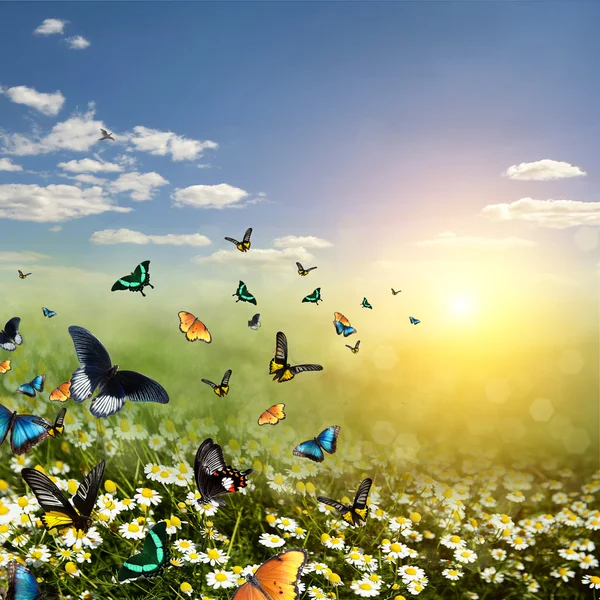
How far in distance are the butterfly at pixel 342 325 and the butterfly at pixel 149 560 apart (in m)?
2.80

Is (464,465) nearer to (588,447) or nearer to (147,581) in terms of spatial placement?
(588,447)

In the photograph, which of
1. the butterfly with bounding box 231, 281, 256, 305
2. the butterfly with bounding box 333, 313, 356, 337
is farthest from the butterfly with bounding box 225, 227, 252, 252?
the butterfly with bounding box 333, 313, 356, 337

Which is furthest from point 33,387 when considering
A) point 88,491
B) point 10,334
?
point 88,491

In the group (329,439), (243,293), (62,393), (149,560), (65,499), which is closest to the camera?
(149,560)

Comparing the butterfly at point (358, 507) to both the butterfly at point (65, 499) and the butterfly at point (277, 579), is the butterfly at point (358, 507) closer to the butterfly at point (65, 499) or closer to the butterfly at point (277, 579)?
the butterfly at point (277, 579)

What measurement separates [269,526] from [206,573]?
93 cm

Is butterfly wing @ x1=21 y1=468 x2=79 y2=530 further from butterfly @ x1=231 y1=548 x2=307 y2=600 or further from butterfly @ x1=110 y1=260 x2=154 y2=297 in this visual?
butterfly @ x1=110 y1=260 x2=154 y2=297

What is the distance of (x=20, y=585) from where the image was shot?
252cm

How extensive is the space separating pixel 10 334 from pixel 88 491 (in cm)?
309

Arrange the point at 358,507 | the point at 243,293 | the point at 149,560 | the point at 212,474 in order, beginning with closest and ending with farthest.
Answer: the point at 149,560, the point at 212,474, the point at 358,507, the point at 243,293

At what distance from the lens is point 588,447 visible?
20.1ft

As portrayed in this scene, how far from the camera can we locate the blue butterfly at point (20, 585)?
97.5 inches

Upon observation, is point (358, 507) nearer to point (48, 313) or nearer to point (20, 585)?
point (20, 585)

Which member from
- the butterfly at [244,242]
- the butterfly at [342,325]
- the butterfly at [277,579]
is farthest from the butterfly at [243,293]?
the butterfly at [277,579]
